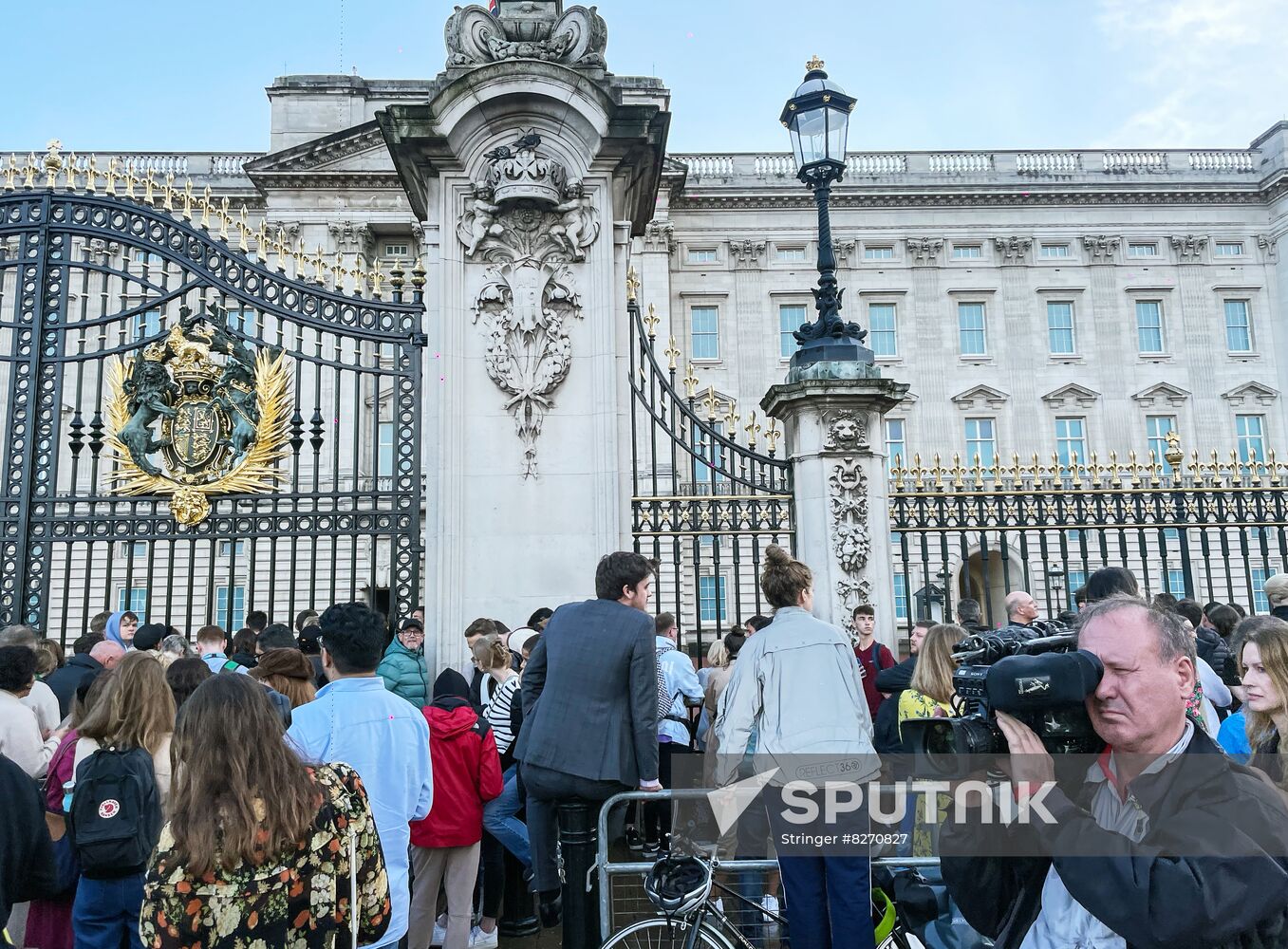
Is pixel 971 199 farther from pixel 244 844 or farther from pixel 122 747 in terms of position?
pixel 244 844

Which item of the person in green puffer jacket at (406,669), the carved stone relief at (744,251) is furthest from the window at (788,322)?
the person in green puffer jacket at (406,669)

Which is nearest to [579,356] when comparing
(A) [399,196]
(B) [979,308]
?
(A) [399,196]

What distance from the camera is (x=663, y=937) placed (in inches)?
178

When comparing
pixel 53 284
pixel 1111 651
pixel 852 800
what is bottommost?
pixel 852 800

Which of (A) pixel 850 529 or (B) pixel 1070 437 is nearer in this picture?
(A) pixel 850 529

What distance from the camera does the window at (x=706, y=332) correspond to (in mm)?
32781

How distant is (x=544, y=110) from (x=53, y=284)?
5.30 m

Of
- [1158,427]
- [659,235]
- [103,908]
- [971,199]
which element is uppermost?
[971,199]

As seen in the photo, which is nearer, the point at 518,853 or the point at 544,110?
the point at 518,853

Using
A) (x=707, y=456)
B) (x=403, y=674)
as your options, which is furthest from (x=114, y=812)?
(x=707, y=456)

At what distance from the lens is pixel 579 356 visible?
809 cm

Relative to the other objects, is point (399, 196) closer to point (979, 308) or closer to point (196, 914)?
point (979, 308)

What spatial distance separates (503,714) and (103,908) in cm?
260

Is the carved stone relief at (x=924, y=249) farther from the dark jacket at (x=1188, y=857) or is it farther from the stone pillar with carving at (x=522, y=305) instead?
the dark jacket at (x=1188, y=857)
